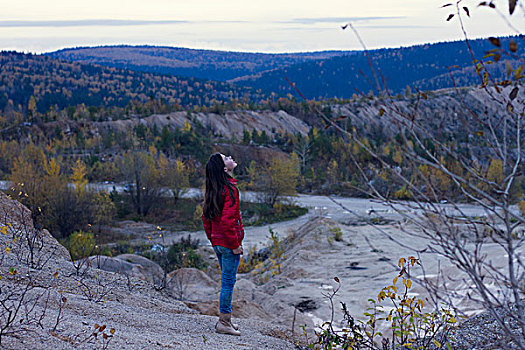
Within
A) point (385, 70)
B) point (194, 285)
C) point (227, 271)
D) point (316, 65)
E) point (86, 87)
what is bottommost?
point (194, 285)

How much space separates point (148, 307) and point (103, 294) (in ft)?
2.11

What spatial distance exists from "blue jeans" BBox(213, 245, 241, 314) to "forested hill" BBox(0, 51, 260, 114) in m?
58.0

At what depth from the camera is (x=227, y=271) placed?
4293mm

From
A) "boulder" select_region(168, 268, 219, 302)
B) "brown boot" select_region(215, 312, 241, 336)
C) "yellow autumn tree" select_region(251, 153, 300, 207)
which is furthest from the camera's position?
"yellow autumn tree" select_region(251, 153, 300, 207)

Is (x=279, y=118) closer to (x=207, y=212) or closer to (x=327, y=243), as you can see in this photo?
(x=327, y=243)

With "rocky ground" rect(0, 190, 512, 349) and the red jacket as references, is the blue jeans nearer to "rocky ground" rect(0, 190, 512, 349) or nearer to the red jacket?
the red jacket

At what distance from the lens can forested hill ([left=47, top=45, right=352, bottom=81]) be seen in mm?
134875

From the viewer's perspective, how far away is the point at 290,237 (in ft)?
44.5

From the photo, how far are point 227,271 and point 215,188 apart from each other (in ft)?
2.53

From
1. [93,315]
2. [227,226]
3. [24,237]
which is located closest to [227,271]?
[227,226]

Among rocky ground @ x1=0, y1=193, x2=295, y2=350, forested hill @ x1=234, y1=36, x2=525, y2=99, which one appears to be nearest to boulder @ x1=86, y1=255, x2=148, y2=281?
rocky ground @ x1=0, y1=193, x2=295, y2=350

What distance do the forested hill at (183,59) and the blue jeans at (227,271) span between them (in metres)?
128

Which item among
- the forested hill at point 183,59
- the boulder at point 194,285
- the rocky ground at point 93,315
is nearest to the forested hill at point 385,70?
the forested hill at point 183,59

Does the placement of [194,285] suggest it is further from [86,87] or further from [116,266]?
[86,87]
